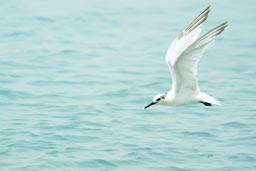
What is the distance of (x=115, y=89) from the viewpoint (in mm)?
17156

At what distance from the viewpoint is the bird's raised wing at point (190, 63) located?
11148 mm

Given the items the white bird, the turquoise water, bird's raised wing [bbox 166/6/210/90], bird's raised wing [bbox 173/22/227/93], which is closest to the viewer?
bird's raised wing [bbox 173/22/227/93]

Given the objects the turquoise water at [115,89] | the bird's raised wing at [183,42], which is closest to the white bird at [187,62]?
the bird's raised wing at [183,42]

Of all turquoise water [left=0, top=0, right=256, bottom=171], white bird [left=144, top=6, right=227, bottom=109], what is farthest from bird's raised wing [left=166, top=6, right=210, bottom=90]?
turquoise water [left=0, top=0, right=256, bottom=171]

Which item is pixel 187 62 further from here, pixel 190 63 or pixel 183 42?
pixel 183 42

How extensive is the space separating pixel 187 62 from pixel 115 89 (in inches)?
221

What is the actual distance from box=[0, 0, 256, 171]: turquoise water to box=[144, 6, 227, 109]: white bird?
1.42m

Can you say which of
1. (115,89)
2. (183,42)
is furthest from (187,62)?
(115,89)

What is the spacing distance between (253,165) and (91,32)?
31.1ft

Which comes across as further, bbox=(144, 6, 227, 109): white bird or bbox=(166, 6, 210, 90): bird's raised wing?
bbox=(166, 6, 210, 90): bird's raised wing

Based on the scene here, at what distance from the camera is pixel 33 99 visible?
16359mm

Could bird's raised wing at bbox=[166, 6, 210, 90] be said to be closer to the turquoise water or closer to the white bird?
the white bird

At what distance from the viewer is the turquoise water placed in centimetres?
1362

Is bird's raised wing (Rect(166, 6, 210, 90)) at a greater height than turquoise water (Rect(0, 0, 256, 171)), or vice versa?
bird's raised wing (Rect(166, 6, 210, 90))
